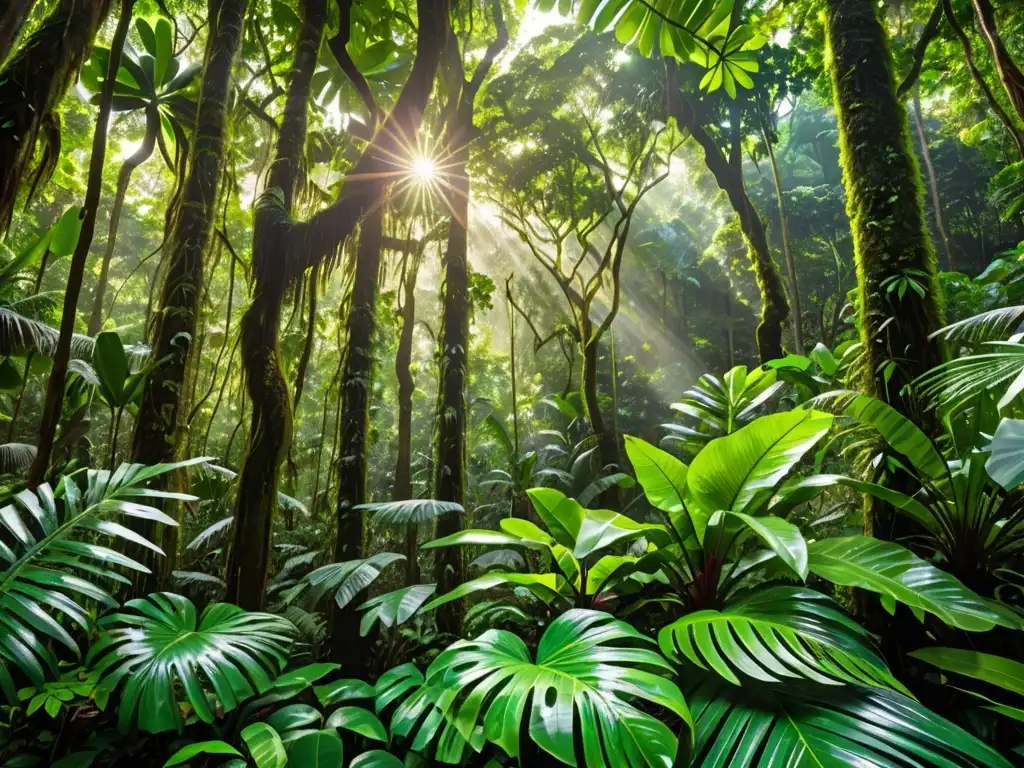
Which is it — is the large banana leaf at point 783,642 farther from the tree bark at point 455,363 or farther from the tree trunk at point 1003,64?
the tree bark at point 455,363

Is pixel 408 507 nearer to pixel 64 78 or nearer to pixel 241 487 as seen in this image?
pixel 241 487

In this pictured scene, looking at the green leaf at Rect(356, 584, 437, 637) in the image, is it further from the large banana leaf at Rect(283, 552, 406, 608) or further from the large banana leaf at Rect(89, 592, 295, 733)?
the large banana leaf at Rect(89, 592, 295, 733)

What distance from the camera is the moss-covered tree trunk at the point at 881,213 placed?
244 cm

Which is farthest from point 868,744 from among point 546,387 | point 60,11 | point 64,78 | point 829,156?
point 829,156

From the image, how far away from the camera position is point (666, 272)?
75.5 feet

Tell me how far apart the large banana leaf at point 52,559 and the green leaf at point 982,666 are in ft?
8.16

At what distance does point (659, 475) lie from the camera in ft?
6.51

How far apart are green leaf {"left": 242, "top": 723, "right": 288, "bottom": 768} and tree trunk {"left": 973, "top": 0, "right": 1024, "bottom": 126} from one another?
3535mm

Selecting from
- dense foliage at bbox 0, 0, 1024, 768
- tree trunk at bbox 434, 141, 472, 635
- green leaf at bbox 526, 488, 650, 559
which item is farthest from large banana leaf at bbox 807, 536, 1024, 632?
tree trunk at bbox 434, 141, 472, 635

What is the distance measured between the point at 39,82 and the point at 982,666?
3.79m

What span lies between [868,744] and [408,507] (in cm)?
292

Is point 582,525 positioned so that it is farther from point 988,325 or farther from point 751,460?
point 988,325

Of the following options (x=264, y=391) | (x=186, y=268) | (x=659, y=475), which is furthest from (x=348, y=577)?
(x=186, y=268)

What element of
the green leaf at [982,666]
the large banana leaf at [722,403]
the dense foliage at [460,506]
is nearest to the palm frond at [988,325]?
the dense foliage at [460,506]
